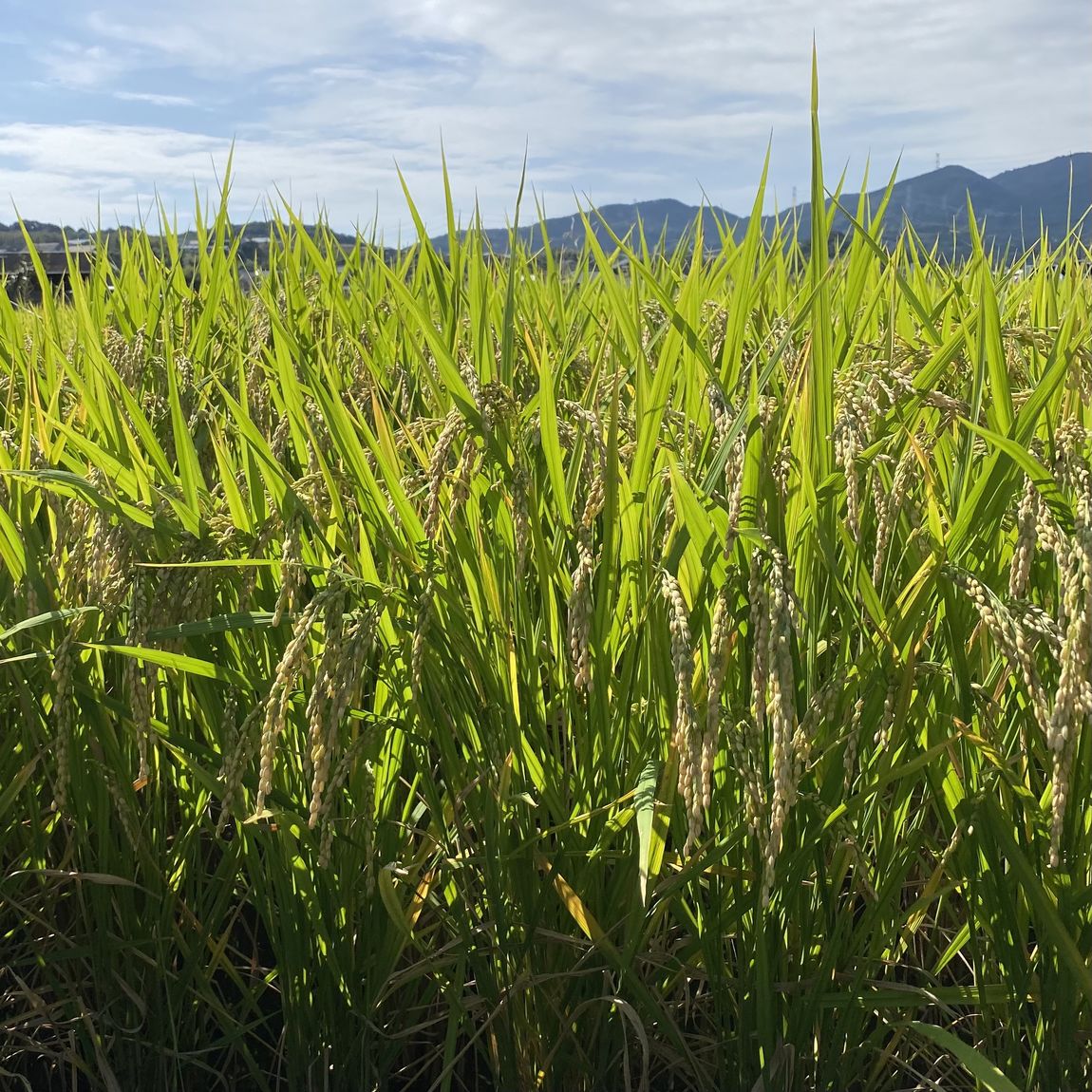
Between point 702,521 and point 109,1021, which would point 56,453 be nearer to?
point 109,1021

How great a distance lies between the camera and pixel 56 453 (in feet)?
4.87

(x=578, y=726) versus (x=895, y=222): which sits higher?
(x=895, y=222)

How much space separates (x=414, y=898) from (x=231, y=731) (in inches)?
14.3

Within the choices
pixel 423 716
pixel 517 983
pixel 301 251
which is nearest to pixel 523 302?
pixel 301 251

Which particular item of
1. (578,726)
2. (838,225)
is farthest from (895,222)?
(578,726)

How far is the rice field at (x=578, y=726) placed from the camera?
3.63 ft

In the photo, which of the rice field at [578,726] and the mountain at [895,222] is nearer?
the rice field at [578,726]

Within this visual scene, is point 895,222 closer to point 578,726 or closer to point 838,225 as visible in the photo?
point 838,225

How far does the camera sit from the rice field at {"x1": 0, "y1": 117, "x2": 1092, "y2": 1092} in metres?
1.11

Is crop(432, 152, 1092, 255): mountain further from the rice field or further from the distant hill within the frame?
the rice field

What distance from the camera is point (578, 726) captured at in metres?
1.24

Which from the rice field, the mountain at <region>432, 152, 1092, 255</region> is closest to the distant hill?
the mountain at <region>432, 152, 1092, 255</region>

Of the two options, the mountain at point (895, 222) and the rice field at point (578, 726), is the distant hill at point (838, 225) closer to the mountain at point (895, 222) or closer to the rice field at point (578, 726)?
the mountain at point (895, 222)

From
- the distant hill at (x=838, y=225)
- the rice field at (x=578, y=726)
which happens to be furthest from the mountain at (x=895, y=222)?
the rice field at (x=578, y=726)
